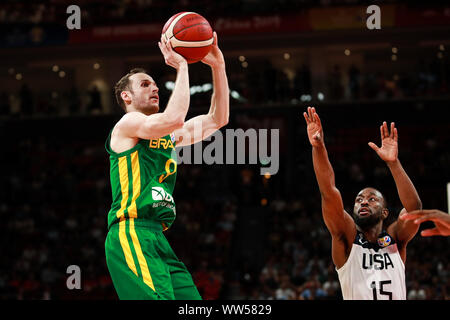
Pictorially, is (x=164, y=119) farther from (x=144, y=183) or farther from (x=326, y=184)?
(x=326, y=184)

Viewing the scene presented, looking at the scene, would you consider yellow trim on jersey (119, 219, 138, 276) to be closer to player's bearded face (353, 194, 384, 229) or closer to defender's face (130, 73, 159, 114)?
defender's face (130, 73, 159, 114)

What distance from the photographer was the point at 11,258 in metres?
16.5

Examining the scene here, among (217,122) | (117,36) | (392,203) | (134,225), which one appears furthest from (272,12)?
(134,225)

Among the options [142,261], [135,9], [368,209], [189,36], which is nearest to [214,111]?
[189,36]

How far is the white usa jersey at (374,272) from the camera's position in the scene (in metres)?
4.82

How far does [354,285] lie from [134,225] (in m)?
1.75

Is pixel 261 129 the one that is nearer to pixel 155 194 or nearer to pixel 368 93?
pixel 368 93

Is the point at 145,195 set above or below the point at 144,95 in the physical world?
below

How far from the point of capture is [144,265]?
400cm

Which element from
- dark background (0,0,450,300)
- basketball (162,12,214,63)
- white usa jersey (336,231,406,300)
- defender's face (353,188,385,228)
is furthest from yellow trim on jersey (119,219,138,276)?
dark background (0,0,450,300)

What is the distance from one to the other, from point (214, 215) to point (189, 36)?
1239 cm

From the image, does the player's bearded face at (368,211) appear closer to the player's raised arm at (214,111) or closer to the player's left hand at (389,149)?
the player's left hand at (389,149)

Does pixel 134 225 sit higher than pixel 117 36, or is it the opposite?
pixel 117 36

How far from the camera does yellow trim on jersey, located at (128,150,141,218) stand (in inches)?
163
